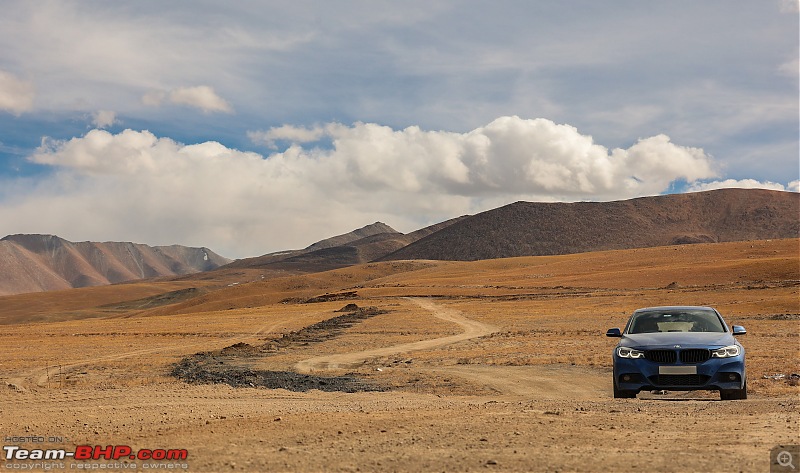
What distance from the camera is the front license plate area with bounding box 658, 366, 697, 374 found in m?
13.1

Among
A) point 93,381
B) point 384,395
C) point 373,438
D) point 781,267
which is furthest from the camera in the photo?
point 781,267

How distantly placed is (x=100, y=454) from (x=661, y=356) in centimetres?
953

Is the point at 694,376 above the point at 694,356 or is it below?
below

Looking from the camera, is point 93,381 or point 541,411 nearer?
point 541,411

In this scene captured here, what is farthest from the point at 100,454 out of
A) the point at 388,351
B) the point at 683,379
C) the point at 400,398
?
the point at 388,351

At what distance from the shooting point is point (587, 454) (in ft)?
28.5

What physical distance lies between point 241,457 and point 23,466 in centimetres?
247

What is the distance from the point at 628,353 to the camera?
1365 cm

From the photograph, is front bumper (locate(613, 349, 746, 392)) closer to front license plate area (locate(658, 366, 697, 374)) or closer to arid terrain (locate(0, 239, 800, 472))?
front license plate area (locate(658, 366, 697, 374))

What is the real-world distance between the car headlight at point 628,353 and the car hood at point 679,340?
10 centimetres

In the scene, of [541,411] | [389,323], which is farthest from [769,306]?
[541,411]

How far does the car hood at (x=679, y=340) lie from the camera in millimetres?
13391

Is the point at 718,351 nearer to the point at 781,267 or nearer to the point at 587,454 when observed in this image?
the point at 587,454

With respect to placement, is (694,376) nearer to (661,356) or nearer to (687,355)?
(687,355)
